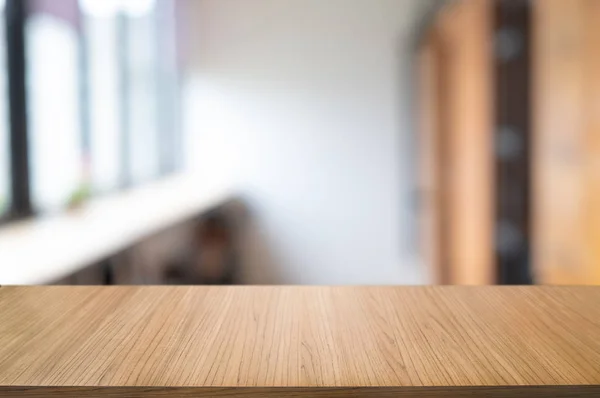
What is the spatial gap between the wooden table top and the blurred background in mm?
1215

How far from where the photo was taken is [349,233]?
5.39 metres

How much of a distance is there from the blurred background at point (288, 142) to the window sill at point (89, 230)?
0.6 inches

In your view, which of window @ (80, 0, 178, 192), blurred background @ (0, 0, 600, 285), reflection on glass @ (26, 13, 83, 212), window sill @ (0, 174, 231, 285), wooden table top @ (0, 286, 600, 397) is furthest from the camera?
window @ (80, 0, 178, 192)

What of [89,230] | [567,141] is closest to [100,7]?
[89,230]

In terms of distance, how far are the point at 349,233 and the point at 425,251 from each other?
0.84 metres

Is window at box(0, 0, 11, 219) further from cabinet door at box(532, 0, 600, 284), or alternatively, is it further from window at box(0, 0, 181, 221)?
cabinet door at box(532, 0, 600, 284)

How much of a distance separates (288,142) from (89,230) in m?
2.38

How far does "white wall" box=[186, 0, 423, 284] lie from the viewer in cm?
528

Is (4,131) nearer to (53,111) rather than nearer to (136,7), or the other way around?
(53,111)

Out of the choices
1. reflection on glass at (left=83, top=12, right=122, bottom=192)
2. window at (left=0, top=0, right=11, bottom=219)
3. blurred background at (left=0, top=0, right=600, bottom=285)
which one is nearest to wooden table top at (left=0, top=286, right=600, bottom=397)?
blurred background at (left=0, top=0, right=600, bottom=285)

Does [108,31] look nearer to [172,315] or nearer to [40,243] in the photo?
[40,243]

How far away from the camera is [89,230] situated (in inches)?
124

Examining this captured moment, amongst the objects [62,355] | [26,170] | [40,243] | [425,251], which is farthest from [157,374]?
[425,251]

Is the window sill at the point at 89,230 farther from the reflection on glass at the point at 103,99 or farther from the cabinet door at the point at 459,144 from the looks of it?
the cabinet door at the point at 459,144
